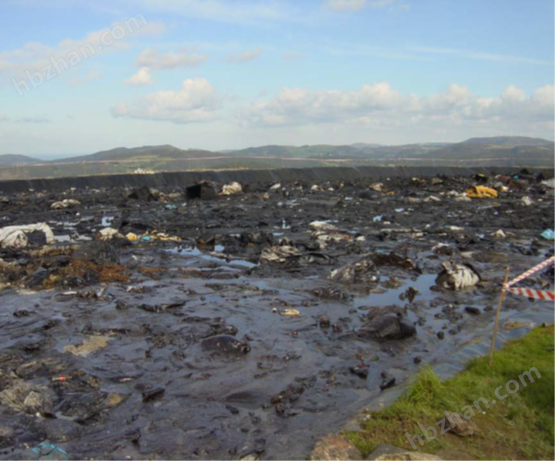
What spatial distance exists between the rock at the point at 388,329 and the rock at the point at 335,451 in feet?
8.35

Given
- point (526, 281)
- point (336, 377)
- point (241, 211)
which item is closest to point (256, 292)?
point (336, 377)

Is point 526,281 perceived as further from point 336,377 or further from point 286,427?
point 286,427

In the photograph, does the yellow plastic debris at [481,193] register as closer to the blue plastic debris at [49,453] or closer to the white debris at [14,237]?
the white debris at [14,237]

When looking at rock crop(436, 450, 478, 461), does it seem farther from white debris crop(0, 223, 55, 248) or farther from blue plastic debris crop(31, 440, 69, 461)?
white debris crop(0, 223, 55, 248)

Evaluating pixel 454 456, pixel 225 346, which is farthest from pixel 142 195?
pixel 454 456

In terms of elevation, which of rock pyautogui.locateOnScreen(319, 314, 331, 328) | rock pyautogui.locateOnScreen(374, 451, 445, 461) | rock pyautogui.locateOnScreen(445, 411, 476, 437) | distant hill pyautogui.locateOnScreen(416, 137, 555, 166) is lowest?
rock pyautogui.locateOnScreen(319, 314, 331, 328)

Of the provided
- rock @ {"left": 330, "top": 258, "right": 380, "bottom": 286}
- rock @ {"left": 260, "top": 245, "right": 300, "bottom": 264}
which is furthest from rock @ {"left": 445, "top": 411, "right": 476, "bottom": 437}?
rock @ {"left": 260, "top": 245, "right": 300, "bottom": 264}

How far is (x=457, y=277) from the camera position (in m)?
8.18

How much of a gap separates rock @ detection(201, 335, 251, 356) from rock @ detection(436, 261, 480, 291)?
409 cm

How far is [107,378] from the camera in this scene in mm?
4809

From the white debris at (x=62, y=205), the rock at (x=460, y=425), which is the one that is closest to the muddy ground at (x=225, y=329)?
the rock at (x=460, y=425)

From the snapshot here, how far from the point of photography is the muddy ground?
3.96m

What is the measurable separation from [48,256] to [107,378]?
214 inches

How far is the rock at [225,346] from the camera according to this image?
5480 mm
